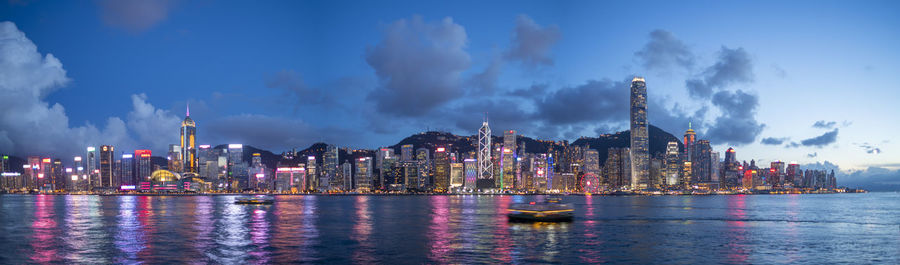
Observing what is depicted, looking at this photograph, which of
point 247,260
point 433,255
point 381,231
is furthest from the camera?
point 381,231

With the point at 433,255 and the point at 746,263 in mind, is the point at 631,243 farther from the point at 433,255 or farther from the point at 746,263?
the point at 433,255

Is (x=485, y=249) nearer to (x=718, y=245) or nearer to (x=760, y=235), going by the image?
(x=718, y=245)

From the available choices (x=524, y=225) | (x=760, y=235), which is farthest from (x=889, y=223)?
(x=524, y=225)

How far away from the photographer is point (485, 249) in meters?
62.7

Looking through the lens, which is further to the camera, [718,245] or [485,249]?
[718,245]

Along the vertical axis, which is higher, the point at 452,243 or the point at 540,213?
the point at 452,243

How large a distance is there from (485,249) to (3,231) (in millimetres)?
66471

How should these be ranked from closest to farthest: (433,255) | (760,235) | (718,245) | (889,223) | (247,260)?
(247,260) < (433,255) < (718,245) < (760,235) < (889,223)

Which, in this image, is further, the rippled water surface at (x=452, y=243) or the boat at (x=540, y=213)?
the boat at (x=540, y=213)

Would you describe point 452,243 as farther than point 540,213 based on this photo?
No

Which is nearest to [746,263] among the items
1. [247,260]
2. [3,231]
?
[247,260]

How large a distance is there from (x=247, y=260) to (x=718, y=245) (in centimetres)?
4618

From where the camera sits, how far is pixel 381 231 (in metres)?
86.8

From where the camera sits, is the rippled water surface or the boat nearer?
the rippled water surface
